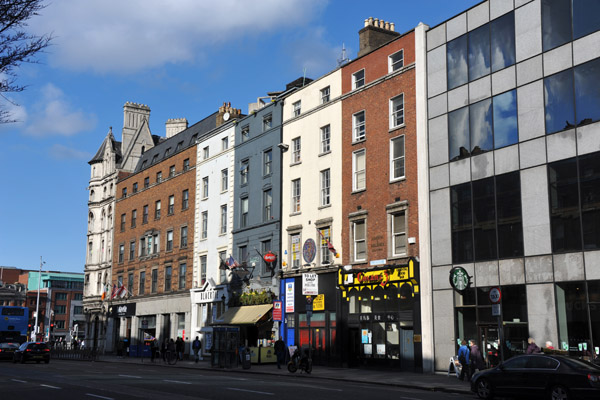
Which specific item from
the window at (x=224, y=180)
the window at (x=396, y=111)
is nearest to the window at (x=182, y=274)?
the window at (x=224, y=180)

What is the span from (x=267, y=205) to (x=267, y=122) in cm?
598

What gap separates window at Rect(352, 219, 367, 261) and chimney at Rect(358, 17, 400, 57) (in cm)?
1010

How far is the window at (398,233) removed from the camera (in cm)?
3278

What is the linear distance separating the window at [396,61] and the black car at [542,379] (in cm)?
1904

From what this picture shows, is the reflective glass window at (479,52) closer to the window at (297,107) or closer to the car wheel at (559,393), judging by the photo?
the window at (297,107)

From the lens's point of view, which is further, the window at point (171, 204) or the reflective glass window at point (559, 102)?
the window at point (171, 204)

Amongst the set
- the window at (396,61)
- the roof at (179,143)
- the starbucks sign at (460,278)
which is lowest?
the starbucks sign at (460,278)

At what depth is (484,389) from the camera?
1944cm

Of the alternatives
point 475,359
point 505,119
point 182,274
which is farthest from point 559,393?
point 182,274

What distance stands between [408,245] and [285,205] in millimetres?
11750

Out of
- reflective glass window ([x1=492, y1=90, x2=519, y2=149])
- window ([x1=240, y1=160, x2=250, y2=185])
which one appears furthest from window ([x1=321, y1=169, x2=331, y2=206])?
reflective glass window ([x1=492, y1=90, x2=519, y2=149])

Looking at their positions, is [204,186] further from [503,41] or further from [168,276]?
[503,41]

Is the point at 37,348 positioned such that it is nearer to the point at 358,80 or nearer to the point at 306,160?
the point at 306,160

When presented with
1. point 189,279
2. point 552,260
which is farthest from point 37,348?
point 552,260
